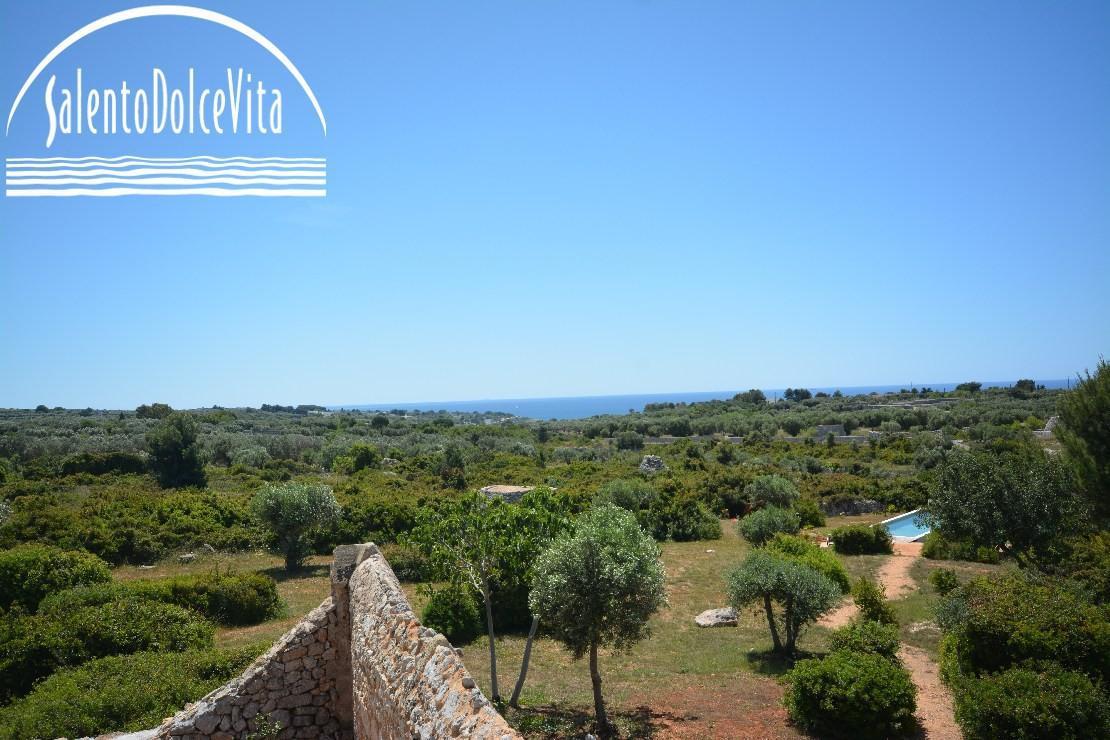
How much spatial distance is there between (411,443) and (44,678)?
57.8m

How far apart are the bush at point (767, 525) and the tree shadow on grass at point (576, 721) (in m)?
17.0

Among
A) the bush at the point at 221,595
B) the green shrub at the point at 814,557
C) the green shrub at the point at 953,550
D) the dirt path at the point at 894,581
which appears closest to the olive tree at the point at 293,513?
the bush at the point at 221,595

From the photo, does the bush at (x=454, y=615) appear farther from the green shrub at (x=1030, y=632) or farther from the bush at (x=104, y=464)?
the bush at (x=104, y=464)

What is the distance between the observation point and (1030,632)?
11930mm

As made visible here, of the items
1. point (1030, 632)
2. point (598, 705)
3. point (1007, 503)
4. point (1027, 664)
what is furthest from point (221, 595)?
point (1007, 503)

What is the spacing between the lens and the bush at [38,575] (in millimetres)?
17859

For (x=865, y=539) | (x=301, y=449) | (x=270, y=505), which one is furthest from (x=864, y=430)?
(x=270, y=505)

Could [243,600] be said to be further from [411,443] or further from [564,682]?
[411,443]

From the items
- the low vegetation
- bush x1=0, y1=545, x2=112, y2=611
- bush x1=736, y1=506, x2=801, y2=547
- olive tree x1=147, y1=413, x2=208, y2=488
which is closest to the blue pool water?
the low vegetation

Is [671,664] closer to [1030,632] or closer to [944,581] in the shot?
[1030,632]

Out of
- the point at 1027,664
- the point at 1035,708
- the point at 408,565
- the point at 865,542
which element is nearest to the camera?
the point at 1035,708

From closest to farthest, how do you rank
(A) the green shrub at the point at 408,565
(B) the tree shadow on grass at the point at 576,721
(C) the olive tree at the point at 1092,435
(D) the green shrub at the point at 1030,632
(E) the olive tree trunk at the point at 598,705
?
1. (D) the green shrub at the point at 1030,632
2. (B) the tree shadow on grass at the point at 576,721
3. (E) the olive tree trunk at the point at 598,705
4. (C) the olive tree at the point at 1092,435
5. (A) the green shrub at the point at 408,565

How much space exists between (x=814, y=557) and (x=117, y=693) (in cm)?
2123

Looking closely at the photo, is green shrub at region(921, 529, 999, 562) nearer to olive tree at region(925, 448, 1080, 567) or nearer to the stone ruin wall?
olive tree at region(925, 448, 1080, 567)
